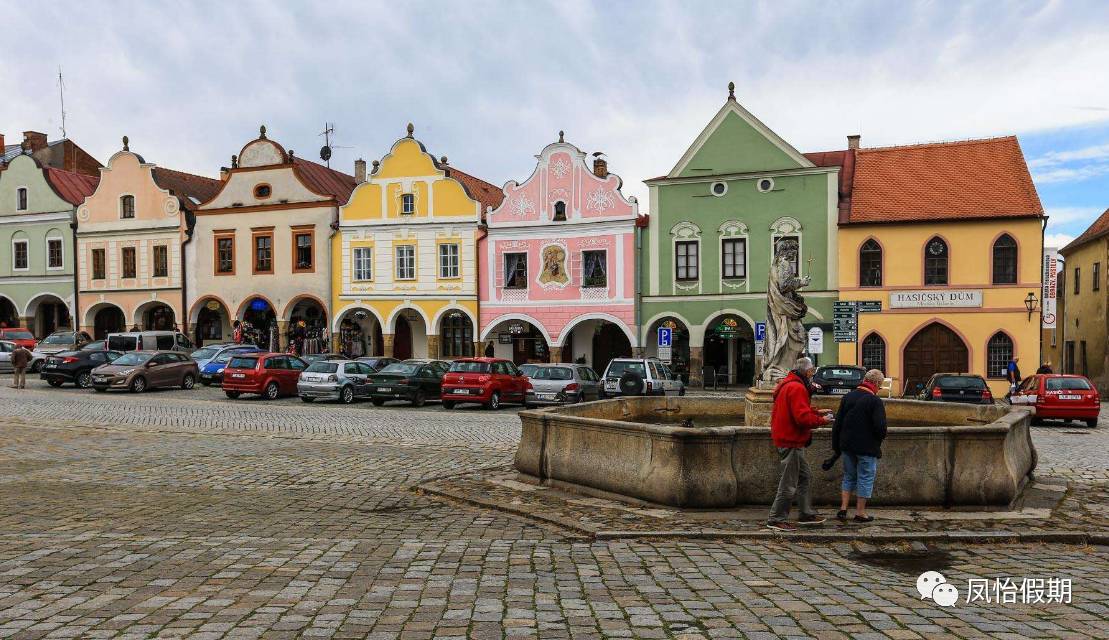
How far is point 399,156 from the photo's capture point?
40.5 m

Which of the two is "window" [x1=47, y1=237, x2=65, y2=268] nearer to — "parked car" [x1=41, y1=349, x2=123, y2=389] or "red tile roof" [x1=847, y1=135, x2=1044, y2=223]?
"parked car" [x1=41, y1=349, x2=123, y2=389]

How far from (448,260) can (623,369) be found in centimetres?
1478

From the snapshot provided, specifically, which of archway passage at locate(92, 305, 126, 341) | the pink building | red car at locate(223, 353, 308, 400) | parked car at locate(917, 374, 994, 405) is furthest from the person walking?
parked car at locate(917, 374, 994, 405)

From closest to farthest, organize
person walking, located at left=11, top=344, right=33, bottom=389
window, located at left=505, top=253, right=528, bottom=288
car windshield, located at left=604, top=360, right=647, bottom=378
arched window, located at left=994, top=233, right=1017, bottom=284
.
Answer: car windshield, located at left=604, top=360, right=647, bottom=378 → person walking, located at left=11, top=344, right=33, bottom=389 → arched window, located at left=994, top=233, right=1017, bottom=284 → window, located at left=505, top=253, right=528, bottom=288

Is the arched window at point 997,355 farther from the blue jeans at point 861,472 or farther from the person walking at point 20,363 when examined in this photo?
the person walking at point 20,363

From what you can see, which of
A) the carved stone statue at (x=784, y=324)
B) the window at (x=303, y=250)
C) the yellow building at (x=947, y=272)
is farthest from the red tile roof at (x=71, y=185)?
the carved stone statue at (x=784, y=324)

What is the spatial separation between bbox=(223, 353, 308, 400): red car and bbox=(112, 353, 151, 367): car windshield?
3974mm

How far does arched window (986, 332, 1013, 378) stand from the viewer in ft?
107

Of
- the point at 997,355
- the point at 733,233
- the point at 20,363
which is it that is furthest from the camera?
the point at 733,233

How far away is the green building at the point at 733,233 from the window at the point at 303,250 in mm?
15842

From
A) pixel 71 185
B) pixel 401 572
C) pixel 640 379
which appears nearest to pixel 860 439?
pixel 401 572

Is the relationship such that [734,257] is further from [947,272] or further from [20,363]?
[20,363]

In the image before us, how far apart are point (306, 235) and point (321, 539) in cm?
3531

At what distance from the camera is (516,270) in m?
38.7
